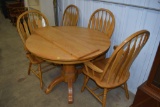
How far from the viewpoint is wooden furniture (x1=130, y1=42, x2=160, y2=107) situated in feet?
3.94

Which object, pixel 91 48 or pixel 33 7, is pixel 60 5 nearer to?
pixel 33 7

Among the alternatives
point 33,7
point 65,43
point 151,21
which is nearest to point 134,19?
point 151,21

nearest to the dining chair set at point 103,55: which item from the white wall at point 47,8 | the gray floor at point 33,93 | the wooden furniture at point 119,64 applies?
the wooden furniture at point 119,64

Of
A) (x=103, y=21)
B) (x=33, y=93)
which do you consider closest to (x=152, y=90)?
(x=103, y=21)

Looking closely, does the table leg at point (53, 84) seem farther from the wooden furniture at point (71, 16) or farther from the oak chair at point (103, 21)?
the wooden furniture at point (71, 16)

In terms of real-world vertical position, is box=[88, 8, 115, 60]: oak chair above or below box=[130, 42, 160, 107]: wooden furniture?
above

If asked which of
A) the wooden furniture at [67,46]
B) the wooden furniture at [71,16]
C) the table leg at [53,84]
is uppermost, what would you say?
the wooden furniture at [71,16]

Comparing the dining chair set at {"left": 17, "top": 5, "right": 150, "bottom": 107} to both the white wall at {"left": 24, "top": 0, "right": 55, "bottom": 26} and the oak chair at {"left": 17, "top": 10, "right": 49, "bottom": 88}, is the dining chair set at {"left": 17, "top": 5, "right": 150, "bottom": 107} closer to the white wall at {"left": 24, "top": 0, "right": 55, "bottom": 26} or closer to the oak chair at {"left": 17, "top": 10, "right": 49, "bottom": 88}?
the oak chair at {"left": 17, "top": 10, "right": 49, "bottom": 88}

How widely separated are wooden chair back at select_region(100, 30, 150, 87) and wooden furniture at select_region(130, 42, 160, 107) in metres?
0.19

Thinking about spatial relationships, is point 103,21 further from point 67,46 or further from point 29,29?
point 29,29

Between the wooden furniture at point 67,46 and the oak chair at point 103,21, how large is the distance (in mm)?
199

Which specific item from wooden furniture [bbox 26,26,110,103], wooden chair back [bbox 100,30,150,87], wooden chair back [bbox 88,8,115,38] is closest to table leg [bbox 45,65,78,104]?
wooden furniture [bbox 26,26,110,103]

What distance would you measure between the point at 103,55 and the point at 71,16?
0.98 metres

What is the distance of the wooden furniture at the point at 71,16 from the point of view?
2422 mm
